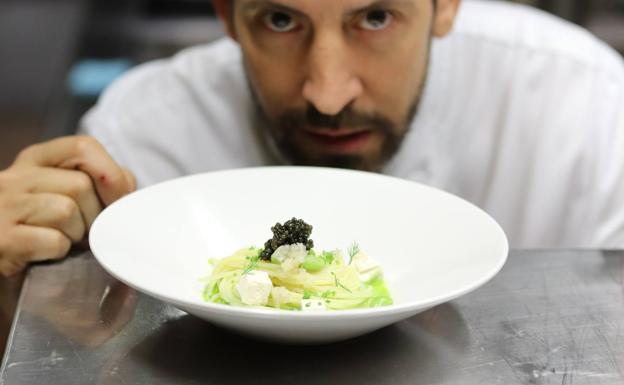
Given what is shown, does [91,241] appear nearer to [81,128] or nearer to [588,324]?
[588,324]

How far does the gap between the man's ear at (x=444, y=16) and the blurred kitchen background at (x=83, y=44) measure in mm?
1551

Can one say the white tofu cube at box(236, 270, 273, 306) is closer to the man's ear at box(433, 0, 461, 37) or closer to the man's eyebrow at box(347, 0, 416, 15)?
the man's eyebrow at box(347, 0, 416, 15)

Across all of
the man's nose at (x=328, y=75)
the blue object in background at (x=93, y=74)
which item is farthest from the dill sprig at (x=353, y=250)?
the blue object in background at (x=93, y=74)

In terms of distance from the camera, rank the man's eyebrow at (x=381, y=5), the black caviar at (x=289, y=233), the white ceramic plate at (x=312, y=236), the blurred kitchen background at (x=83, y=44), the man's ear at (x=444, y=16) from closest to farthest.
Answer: the white ceramic plate at (x=312, y=236) → the black caviar at (x=289, y=233) → the man's eyebrow at (x=381, y=5) → the man's ear at (x=444, y=16) → the blurred kitchen background at (x=83, y=44)

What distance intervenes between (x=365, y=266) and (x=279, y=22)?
66 cm

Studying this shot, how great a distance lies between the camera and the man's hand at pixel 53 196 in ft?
3.78

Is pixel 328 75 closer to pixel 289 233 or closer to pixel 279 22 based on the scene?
pixel 279 22

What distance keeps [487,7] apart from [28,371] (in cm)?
166

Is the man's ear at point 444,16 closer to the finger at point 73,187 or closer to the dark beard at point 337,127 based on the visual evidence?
the dark beard at point 337,127

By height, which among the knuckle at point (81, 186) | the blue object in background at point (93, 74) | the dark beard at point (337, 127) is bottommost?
the blue object in background at point (93, 74)

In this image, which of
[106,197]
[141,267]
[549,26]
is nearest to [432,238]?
[141,267]

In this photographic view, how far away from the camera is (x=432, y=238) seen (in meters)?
1.07

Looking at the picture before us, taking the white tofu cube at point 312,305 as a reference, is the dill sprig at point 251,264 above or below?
below

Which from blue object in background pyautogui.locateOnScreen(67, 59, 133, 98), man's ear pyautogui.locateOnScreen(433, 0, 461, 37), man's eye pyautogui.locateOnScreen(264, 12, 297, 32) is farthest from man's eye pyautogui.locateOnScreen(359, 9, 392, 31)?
blue object in background pyautogui.locateOnScreen(67, 59, 133, 98)
